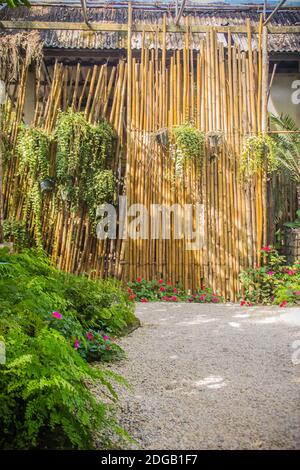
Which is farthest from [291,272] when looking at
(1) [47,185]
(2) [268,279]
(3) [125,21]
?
(3) [125,21]

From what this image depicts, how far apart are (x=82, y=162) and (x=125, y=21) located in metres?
4.33

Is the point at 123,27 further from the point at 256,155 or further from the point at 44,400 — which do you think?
the point at 44,400

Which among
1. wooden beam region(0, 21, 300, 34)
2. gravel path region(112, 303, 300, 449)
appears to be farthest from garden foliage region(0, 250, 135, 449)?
wooden beam region(0, 21, 300, 34)

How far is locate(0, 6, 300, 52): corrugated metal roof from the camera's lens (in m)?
7.40

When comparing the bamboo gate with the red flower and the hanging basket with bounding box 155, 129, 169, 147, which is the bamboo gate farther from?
the red flower

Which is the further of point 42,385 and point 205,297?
point 205,297

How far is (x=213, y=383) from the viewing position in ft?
8.27

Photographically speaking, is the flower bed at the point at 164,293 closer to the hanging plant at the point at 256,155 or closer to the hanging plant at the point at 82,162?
the hanging plant at the point at 82,162

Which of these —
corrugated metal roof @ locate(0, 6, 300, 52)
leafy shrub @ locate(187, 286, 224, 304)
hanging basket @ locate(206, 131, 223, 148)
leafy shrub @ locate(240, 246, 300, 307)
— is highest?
corrugated metal roof @ locate(0, 6, 300, 52)

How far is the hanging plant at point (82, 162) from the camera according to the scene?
5.78 metres

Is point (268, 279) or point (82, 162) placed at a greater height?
point (82, 162)

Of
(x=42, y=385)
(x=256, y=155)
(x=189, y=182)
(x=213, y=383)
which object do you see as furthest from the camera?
(x=189, y=182)

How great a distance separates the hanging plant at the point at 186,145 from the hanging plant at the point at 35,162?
1.62 m

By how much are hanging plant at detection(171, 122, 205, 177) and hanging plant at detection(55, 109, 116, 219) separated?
83cm
